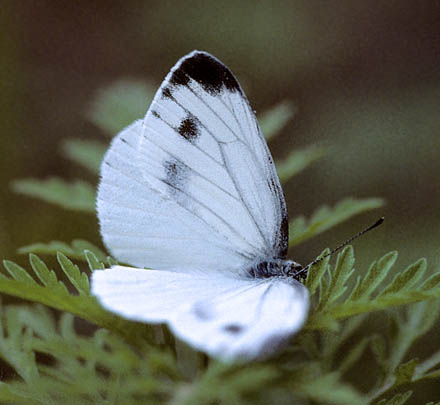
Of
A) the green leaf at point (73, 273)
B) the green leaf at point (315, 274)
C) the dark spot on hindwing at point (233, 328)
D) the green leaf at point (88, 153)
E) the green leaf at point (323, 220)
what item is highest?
the green leaf at point (88, 153)

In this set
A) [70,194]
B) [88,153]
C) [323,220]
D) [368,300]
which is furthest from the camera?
[88,153]

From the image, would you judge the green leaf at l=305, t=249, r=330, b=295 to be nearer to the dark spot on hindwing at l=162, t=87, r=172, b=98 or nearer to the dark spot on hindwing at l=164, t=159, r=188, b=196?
the dark spot on hindwing at l=164, t=159, r=188, b=196

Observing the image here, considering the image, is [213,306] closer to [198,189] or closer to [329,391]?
[329,391]

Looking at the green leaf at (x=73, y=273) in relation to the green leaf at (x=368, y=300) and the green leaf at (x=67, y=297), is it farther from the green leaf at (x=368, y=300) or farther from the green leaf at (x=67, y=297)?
the green leaf at (x=368, y=300)

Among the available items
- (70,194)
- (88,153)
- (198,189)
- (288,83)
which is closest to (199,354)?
(198,189)

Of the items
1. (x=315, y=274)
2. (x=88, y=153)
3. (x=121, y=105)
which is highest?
(x=121, y=105)

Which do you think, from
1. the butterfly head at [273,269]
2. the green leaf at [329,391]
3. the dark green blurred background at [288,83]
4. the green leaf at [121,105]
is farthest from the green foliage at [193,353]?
the dark green blurred background at [288,83]

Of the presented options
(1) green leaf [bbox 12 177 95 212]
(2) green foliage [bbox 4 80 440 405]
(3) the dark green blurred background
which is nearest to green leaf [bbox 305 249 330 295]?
(2) green foliage [bbox 4 80 440 405]

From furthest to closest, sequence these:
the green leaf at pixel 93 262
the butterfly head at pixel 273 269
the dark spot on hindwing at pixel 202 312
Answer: the butterfly head at pixel 273 269 → the green leaf at pixel 93 262 → the dark spot on hindwing at pixel 202 312

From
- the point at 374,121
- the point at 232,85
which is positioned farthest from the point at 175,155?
the point at 374,121
